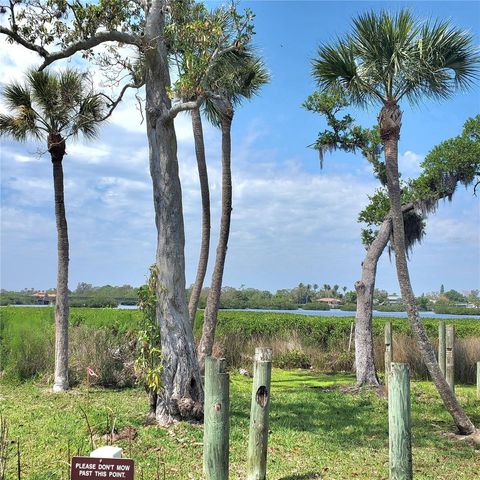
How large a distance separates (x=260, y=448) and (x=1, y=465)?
2407 millimetres

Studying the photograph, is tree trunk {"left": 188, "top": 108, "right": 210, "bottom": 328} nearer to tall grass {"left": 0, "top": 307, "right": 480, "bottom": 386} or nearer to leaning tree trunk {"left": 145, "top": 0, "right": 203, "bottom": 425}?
tall grass {"left": 0, "top": 307, "right": 480, "bottom": 386}

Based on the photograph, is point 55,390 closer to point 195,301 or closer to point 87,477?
point 195,301

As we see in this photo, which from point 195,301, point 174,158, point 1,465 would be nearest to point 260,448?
point 1,465

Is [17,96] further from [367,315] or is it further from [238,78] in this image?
[367,315]

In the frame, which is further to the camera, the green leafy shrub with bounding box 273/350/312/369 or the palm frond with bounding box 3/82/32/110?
the green leafy shrub with bounding box 273/350/312/369

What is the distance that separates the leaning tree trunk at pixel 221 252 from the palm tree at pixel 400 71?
15.1 feet

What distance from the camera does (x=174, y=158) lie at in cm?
873

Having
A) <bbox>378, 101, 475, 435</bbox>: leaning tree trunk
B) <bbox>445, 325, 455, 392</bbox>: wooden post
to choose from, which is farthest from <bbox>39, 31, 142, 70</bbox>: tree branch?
<bbox>445, 325, 455, 392</bbox>: wooden post

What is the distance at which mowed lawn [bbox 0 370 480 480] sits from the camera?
6.33m

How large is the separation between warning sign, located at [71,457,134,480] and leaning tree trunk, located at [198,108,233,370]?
379 inches

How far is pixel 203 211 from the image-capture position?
46.2ft

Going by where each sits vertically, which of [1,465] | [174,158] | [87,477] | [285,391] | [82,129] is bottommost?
[285,391]

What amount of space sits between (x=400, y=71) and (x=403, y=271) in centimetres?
298

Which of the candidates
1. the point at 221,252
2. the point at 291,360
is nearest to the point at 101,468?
the point at 221,252
